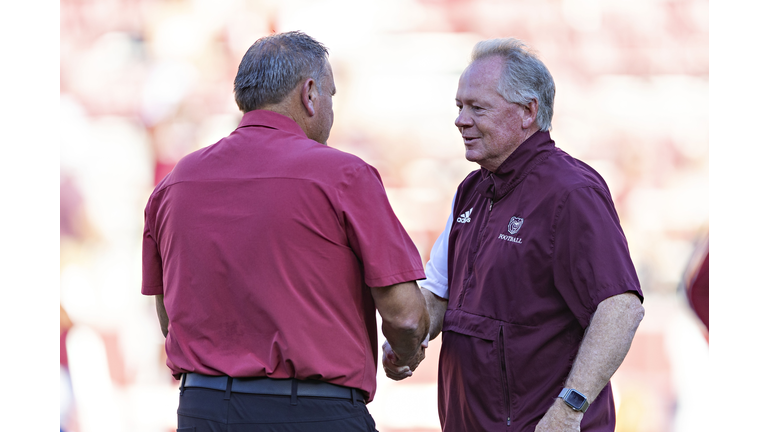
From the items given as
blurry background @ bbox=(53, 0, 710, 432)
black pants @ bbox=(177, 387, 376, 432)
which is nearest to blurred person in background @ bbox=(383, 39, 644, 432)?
black pants @ bbox=(177, 387, 376, 432)

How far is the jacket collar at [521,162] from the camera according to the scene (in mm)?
1825

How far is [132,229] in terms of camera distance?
3.35 metres

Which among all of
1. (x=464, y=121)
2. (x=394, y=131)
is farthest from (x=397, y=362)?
(x=394, y=131)

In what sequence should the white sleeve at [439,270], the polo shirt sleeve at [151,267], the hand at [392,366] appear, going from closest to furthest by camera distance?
the polo shirt sleeve at [151,267], the hand at [392,366], the white sleeve at [439,270]

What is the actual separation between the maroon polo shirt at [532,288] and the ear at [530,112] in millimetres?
42

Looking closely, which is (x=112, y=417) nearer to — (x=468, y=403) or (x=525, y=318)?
(x=468, y=403)

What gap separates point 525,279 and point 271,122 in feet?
2.35

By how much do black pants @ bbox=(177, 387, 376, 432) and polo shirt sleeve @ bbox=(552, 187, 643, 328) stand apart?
59cm

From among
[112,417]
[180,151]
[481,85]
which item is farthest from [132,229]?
[481,85]

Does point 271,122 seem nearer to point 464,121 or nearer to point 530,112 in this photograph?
point 464,121

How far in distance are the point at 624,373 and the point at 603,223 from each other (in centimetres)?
190

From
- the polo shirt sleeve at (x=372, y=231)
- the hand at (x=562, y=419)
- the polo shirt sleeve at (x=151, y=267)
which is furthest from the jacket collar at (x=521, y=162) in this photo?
the polo shirt sleeve at (x=151, y=267)

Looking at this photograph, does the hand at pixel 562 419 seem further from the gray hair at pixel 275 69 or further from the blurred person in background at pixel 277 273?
the gray hair at pixel 275 69

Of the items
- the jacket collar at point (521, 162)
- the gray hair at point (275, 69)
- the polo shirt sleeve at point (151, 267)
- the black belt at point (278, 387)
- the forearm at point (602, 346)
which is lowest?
the black belt at point (278, 387)
